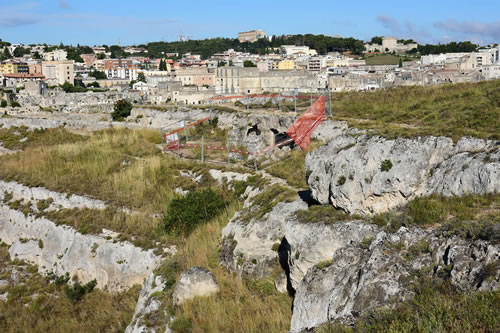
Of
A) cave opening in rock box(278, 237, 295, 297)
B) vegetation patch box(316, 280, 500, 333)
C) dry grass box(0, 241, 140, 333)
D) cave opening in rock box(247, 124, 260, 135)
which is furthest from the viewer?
cave opening in rock box(247, 124, 260, 135)

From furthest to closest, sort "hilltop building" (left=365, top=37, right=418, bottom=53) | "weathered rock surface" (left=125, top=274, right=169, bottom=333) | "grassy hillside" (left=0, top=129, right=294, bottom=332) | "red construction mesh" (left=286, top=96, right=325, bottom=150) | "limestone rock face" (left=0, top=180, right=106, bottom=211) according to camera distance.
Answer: "hilltop building" (left=365, top=37, right=418, bottom=53)
"red construction mesh" (left=286, top=96, right=325, bottom=150)
"limestone rock face" (left=0, top=180, right=106, bottom=211)
"weathered rock surface" (left=125, top=274, right=169, bottom=333)
"grassy hillside" (left=0, top=129, right=294, bottom=332)

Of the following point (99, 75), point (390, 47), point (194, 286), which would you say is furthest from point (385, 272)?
point (390, 47)

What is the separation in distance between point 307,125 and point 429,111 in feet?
17.0

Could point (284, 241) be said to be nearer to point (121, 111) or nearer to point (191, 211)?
point (191, 211)

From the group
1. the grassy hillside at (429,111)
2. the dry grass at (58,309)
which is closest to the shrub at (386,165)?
the grassy hillside at (429,111)

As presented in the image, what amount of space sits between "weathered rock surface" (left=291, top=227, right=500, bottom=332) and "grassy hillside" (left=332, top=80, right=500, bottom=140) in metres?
3.70

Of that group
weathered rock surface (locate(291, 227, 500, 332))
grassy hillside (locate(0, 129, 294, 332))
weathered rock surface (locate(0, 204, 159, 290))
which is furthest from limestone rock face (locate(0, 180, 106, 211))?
weathered rock surface (locate(291, 227, 500, 332))

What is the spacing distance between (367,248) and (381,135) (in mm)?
3550

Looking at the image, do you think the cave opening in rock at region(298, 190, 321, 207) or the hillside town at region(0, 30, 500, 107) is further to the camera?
the hillside town at region(0, 30, 500, 107)

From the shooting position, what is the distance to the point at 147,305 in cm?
1204

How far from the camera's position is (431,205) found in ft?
30.4

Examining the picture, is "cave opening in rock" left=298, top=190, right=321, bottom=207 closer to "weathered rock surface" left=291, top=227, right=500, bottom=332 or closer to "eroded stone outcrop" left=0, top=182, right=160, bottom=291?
"weathered rock surface" left=291, top=227, right=500, bottom=332

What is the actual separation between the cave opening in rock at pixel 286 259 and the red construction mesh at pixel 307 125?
27.9 feet

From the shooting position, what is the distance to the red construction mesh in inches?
802
